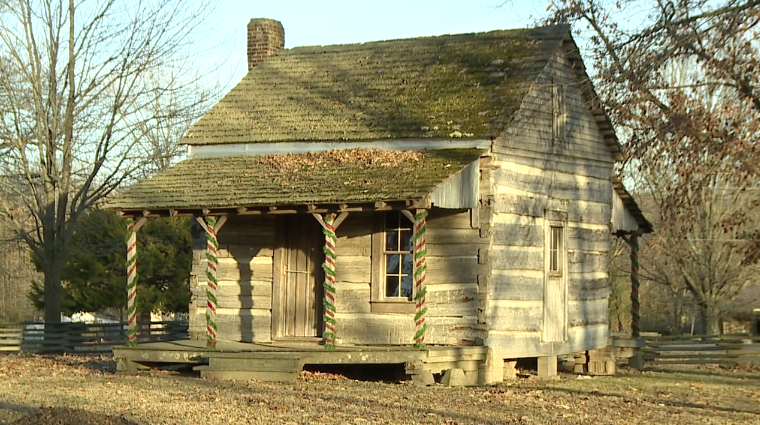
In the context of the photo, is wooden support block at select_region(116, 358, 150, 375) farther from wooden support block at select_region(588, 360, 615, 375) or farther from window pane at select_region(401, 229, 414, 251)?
wooden support block at select_region(588, 360, 615, 375)

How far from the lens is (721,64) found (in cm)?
1708

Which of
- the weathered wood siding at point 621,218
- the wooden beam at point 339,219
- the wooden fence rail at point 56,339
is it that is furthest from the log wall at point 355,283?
the wooden fence rail at point 56,339

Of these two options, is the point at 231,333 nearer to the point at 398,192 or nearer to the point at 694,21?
the point at 398,192

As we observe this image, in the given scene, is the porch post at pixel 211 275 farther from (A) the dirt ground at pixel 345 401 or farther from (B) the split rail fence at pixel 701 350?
(B) the split rail fence at pixel 701 350

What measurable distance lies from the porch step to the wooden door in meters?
2.20

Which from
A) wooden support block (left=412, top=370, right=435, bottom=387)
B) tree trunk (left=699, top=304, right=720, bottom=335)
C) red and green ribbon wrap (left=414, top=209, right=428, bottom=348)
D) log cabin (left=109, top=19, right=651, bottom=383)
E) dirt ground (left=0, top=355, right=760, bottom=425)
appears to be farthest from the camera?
tree trunk (left=699, top=304, right=720, bottom=335)

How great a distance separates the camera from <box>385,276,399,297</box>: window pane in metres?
19.1

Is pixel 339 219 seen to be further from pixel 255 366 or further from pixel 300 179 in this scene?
pixel 255 366

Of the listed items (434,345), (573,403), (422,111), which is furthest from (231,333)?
(573,403)

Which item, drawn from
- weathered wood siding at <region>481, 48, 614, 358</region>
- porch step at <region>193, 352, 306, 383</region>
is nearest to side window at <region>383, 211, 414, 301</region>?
weathered wood siding at <region>481, 48, 614, 358</region>

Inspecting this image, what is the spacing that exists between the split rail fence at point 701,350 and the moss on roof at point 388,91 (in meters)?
8.97

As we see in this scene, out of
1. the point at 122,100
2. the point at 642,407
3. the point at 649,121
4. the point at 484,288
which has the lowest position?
the point at 642,407

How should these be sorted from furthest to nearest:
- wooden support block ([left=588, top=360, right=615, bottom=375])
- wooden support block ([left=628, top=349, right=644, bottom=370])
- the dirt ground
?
wooden support block ([left=628, top=349, right=644, bottom=370]) → wooden support block ([left=588, top=360, right=615, bottom=375]) → the dirt ground

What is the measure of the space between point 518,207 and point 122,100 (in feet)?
42.8
